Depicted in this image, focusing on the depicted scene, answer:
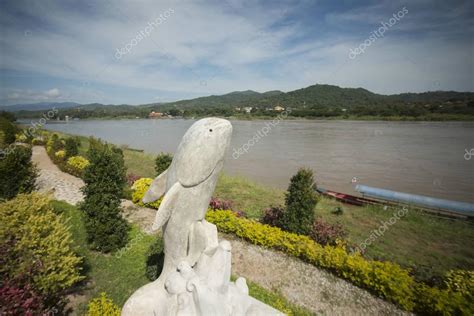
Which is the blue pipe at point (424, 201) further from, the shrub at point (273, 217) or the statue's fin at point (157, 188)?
the statue's fin at point (157, 188)

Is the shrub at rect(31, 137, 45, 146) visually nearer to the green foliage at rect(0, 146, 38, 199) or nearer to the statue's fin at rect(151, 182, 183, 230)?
the green foliage at rect(0, 146, 38, 199)

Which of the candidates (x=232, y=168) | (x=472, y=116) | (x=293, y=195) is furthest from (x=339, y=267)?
(x=472, y=116)

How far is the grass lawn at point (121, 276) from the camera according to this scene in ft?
17.8

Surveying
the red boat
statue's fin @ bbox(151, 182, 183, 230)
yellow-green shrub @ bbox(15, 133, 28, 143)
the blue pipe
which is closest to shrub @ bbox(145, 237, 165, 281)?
statue's fin @ bbox(151, 182, 183, 230)

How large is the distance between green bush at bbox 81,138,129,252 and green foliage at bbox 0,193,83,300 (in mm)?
2007

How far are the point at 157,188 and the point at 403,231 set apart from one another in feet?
34.2

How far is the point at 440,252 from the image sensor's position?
→ 27.6 ft

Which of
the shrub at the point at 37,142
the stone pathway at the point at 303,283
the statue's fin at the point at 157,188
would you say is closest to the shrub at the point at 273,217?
the stone pathway at the point at 303,283

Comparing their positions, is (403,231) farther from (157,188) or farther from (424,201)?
(157,188)

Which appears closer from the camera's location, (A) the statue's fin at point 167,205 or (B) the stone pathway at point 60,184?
(A) the statue's fin at point 167,205

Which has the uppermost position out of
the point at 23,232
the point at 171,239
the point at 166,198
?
the point at 166,198

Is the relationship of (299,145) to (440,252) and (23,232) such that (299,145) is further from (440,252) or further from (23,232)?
(23,232)

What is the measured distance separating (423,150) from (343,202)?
67.8ft

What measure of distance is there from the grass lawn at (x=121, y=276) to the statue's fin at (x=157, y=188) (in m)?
2.39
